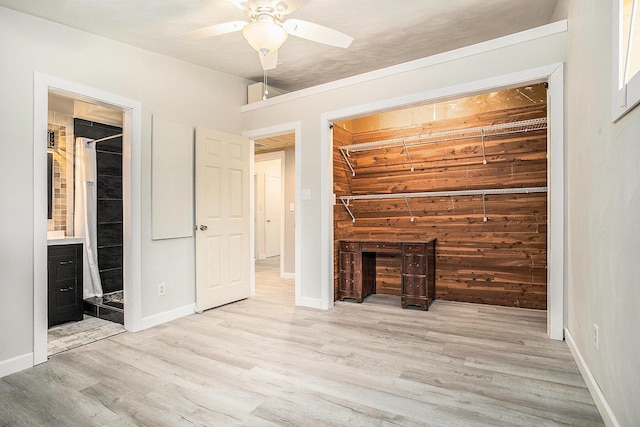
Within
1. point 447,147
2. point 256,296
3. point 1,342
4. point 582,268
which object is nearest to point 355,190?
point 447,147

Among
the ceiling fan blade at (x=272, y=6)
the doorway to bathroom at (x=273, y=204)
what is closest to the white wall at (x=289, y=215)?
the doorway to bathroom at (x=273, y=204)

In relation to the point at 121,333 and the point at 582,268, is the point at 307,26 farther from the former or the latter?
the point at 121,333

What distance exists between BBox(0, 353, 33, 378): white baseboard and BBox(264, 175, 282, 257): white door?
20.0 ft

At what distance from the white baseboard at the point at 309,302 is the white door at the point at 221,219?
78cm

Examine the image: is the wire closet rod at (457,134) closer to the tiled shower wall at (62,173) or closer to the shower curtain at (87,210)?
the shower curtain at (87,210)

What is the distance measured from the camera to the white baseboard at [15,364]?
2459mm

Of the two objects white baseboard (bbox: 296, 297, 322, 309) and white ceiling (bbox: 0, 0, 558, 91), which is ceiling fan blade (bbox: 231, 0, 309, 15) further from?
white baseboard (bbox: 296, 297, 322, 309)

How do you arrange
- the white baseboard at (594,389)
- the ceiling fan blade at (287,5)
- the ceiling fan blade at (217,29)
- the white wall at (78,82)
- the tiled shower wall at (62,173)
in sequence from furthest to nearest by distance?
the tiled shower wall at (62,173)
the white wall at (78,82)
the ceiling fan blade at (217,29)
the ceiling fan blade at (287,5)
the white baseboard at (594,389)

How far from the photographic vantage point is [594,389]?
1.93 m

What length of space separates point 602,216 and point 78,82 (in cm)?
388

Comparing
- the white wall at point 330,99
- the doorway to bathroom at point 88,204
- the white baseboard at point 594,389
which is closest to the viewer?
the white baseboard at point 594,389

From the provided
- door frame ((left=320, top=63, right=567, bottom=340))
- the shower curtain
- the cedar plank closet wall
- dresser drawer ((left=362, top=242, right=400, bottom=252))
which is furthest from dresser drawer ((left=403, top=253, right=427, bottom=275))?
the shower curtain

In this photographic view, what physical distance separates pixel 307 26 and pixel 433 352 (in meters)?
2.53

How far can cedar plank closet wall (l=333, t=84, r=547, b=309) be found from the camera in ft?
12.4
